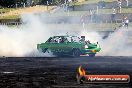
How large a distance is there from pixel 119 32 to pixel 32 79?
2540 centimetres

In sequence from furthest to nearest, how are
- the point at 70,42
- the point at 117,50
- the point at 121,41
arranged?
the point at 121,41
the point at 117,50
the point at 70,42

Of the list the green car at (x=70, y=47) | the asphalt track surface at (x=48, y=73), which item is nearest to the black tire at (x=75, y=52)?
the green car at (x=70, y=47)

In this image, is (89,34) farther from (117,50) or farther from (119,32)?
(117,50)

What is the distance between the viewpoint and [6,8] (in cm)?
7256

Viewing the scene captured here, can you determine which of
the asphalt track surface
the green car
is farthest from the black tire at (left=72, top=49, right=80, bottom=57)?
the asphalt track surface

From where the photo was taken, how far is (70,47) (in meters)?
32.6

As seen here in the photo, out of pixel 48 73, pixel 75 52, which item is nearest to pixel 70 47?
pixel 75 52

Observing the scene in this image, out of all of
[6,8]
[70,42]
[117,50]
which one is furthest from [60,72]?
[6,8]

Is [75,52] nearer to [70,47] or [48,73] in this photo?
[70,47]

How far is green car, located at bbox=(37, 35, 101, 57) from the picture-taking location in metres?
32.3

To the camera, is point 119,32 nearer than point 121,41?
No

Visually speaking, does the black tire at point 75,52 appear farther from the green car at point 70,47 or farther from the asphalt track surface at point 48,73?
the asphalt track surface at point 48,73

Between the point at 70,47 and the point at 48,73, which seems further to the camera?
the point at 70,47

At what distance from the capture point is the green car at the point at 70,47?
32.3m
